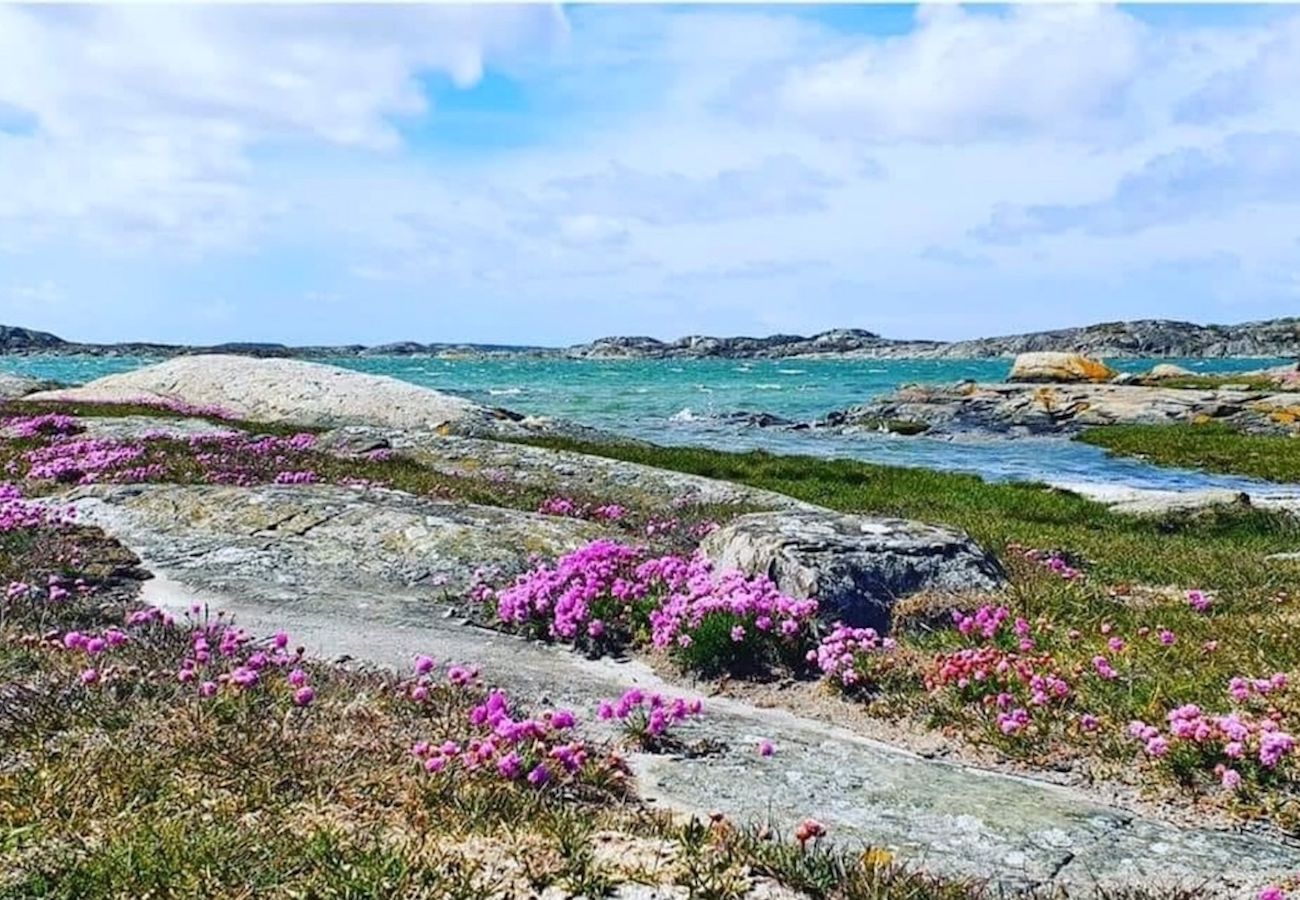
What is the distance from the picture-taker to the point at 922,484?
100 feet

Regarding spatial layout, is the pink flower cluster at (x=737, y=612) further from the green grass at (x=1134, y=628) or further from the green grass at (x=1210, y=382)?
the green grass at (x=1210, y=382)

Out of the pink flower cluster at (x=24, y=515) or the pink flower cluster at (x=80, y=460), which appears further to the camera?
the pink flower cluster at (x=80, y=460)

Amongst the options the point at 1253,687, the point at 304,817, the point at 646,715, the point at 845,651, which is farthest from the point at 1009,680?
the point at 304,817

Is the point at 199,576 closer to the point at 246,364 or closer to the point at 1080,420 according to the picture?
the point at 246,364

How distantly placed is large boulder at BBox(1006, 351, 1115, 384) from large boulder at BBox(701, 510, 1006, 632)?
7700cm

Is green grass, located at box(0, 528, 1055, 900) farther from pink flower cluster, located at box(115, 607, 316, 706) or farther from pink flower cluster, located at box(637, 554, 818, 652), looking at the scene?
pink flower cluster, located at box(637, 554, 818, 652)

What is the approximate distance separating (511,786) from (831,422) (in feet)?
211

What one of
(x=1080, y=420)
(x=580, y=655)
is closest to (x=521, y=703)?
(x=580, y=655)

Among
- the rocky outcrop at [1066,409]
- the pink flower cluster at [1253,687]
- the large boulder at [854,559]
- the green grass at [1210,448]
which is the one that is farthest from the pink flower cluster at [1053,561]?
the rocky outcrop at [1066,409]

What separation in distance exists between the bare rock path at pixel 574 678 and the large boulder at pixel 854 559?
2.04 metres

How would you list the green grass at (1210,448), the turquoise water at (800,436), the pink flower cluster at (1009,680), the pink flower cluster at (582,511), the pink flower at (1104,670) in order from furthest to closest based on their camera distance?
the turquoise water at (800,436) < the green grass at (1210,448) < the pink flower cluster at (582,511) < the pink flower at (1104,670) < the pink flower cluster at (1009,680)

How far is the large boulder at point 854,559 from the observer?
1154 centimetres

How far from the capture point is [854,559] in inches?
474

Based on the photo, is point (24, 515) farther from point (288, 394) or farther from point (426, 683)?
point (288, 394)
